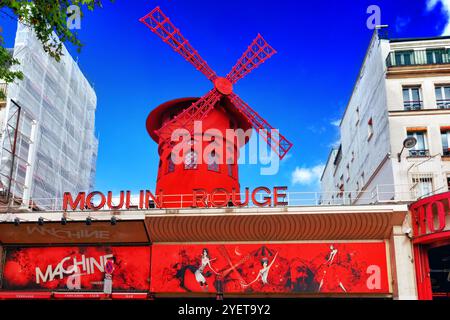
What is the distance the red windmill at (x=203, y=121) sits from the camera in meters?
18.7

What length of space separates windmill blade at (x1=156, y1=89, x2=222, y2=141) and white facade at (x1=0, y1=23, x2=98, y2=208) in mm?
5871

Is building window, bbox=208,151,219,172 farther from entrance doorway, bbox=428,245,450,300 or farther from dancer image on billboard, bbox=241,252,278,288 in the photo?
entrance doorway, bbox=428,245,450,300

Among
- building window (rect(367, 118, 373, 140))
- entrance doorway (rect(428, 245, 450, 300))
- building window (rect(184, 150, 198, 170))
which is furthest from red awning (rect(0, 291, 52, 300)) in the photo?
building window (rect(367, 118, 373, 140))

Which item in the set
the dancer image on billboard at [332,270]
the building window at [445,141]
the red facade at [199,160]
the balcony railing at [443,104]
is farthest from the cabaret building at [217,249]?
the balcony railing at [443,104]

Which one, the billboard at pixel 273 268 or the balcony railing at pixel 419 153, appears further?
the balcony railing at pixel 419 153

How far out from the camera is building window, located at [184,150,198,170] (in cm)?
1873

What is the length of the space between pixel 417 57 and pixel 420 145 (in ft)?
11.9

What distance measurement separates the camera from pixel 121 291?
16.1 m

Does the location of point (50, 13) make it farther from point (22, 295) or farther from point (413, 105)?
point (413, 105)

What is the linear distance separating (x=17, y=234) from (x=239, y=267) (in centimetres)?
781

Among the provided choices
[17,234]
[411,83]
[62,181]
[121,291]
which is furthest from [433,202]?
[62,181]

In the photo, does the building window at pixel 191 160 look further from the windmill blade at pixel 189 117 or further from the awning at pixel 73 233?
the awning at pixel 73 233

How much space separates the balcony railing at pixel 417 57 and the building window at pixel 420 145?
2.75 m

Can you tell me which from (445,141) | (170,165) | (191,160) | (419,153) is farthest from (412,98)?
(170,165)
